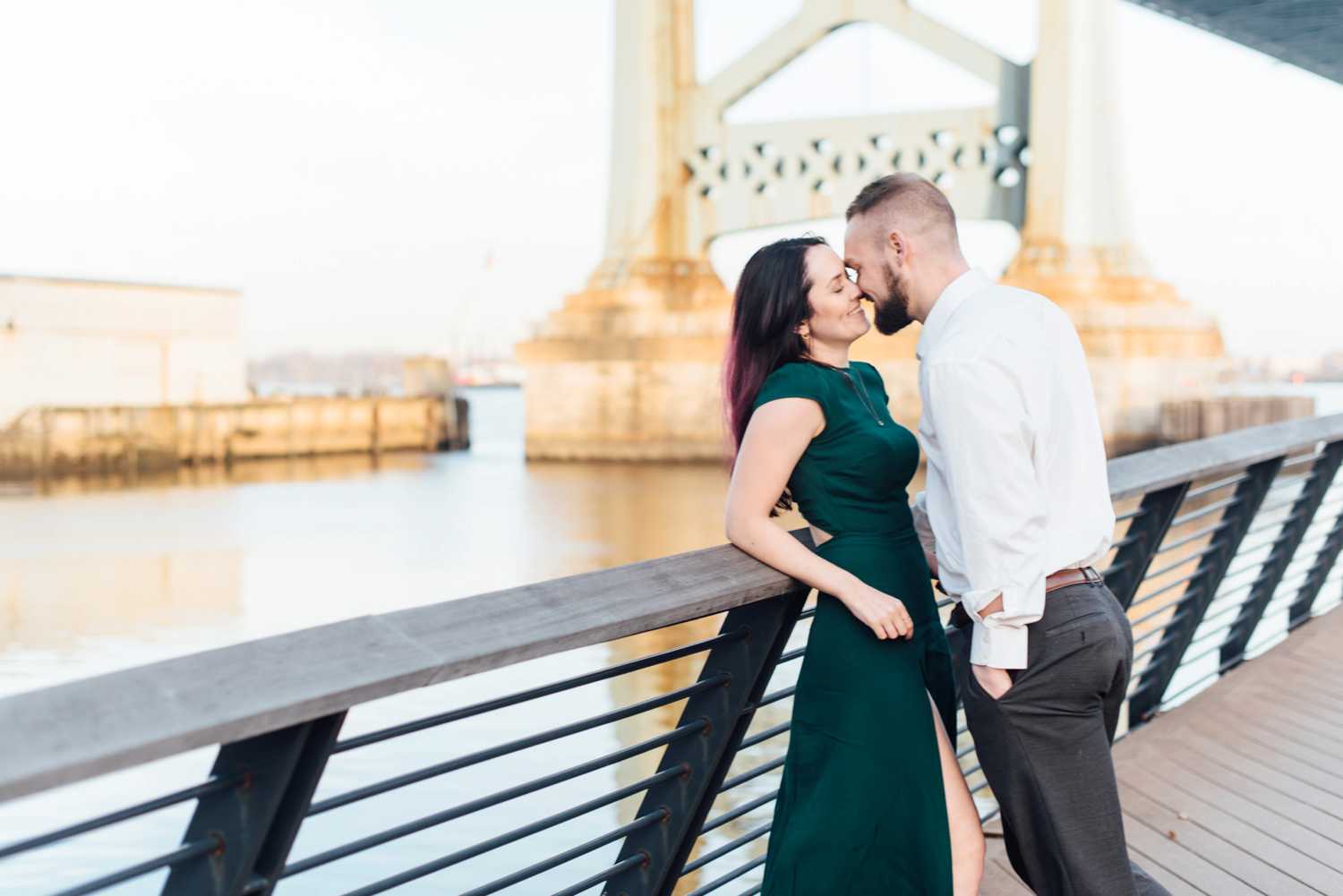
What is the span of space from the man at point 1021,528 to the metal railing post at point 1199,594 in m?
1.86

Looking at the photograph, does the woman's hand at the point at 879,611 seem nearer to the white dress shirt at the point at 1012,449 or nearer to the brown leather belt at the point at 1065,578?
the white dress shirt at the point at 1012,449

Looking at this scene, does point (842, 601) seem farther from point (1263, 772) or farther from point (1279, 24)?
point (1279, 24)

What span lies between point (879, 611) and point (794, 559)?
16cm

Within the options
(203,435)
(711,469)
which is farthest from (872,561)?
(203,435)

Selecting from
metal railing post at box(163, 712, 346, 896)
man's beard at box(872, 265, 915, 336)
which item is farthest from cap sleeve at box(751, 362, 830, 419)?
metal railing post at box(163, 712, 346, 896)

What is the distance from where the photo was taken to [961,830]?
2.19m

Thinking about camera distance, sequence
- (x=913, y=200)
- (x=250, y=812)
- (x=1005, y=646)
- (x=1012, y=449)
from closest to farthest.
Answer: (x=250, y=812) → (x=1012, y=449) → (x=1005, y=646) → (x=913, y=200)

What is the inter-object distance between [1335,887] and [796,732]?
1454 millimetres

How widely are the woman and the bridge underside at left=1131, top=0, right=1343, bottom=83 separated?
5.63 m

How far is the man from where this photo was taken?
1914 mm

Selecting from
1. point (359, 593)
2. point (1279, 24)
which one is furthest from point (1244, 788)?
point (359, 593)

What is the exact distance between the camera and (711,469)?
107 ft

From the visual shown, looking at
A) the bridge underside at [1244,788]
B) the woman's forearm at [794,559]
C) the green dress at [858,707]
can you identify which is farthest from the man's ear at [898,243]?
the bridge underside at [1244,788]

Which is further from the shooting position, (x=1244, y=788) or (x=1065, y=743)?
(x=1244, y=788)
